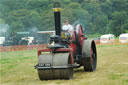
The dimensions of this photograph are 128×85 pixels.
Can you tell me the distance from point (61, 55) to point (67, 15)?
153 feet

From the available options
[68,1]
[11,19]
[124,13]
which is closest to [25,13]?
[11,19]

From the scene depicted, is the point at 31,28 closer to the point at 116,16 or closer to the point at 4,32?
the point at 4,32

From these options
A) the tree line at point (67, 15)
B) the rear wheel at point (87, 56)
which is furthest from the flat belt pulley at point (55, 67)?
the tree line at point (67, 15)

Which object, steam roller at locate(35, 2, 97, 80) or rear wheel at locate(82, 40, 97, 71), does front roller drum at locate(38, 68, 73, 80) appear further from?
rear wheel at locate(82, 40, 97, 71)

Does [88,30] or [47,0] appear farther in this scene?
[47,0]

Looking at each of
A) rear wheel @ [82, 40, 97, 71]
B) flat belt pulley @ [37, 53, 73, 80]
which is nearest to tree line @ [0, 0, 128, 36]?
rear wheel @ [82, 40, 97, 71]

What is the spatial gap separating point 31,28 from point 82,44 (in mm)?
48085

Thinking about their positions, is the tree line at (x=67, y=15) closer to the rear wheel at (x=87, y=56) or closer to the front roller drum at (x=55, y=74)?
the rear wheel at (x=87, y=56)

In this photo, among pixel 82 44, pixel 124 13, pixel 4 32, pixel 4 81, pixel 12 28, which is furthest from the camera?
pixel 124 13

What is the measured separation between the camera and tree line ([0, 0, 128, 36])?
58.0 metres

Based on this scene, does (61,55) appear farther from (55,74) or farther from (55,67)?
(55,74)

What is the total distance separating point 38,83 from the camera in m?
9.39

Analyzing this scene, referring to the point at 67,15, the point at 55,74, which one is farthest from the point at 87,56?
the point at 67,15

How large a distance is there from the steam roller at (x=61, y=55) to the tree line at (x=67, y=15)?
35.6 m
